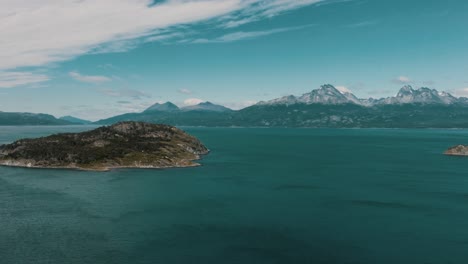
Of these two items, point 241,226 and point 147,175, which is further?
point 147,175

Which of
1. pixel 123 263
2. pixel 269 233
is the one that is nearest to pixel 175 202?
pixel 269 233

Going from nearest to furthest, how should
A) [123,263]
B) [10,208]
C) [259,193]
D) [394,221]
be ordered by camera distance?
1. [123,263]
2. [394,221]
3. [10,208]
4. [259,193]

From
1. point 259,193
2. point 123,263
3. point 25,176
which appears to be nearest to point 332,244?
point 123,263

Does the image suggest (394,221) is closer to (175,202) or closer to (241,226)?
(241,226)

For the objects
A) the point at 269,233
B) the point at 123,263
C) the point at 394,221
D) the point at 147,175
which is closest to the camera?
the point at 123,263

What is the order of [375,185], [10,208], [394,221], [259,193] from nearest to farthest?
[394,221]
[10,208]
[259,193]
[375,185]

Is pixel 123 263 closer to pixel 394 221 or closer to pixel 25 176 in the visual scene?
pixel 394 221

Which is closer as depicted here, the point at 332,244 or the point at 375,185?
the point at 332,244

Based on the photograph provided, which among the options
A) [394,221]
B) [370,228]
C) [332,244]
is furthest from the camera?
[394,221]
